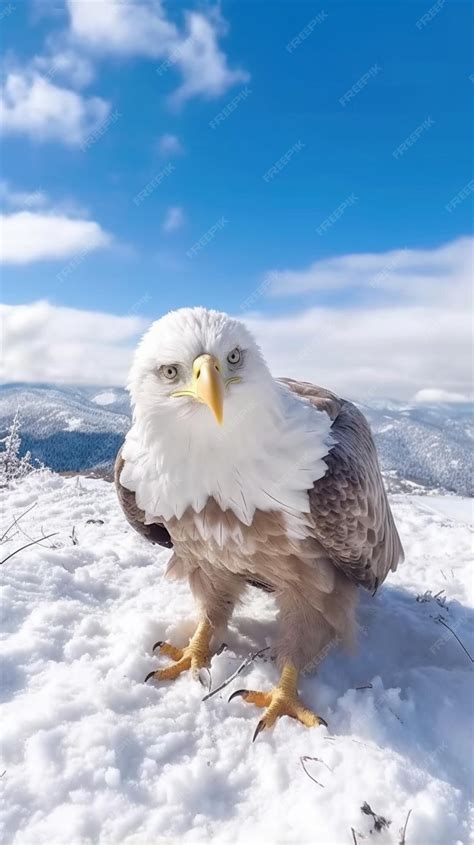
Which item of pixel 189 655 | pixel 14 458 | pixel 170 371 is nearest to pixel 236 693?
pixel 189 655

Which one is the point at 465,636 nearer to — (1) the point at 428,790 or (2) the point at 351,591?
(2) the point at 351,591

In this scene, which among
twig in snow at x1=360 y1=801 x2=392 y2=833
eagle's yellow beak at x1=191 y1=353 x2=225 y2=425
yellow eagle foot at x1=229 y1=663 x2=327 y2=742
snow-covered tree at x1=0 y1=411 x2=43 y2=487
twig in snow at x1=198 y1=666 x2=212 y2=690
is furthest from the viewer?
snow-covered tree at x1=0 y1=411 x2=43 y2=487

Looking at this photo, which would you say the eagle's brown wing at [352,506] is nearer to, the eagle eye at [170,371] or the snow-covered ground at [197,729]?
the snow-covered ground at [197,729]

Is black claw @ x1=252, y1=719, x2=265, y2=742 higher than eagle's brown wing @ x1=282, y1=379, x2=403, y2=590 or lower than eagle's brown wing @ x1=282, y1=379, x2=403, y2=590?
lower

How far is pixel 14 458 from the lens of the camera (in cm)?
962

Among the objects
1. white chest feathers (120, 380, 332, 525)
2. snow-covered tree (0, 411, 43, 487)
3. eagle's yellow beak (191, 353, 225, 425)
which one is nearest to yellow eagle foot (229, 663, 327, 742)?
white chest feathers (120, 380, 332, 525)

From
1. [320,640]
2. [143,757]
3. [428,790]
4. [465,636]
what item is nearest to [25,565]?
[143,757]

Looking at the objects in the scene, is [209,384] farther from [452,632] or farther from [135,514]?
[452,632]

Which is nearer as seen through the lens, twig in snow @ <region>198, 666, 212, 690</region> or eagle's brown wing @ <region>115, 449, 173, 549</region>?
twig in snow @ <region>198, 666, 212, 690</region>

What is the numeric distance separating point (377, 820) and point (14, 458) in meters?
8.76

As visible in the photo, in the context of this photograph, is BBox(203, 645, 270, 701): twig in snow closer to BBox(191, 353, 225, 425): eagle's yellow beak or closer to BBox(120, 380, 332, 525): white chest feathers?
BBox(120, 380, 332, 525): white chest feathers

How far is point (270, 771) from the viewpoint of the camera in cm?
282

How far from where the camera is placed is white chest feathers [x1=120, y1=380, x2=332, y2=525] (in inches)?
131

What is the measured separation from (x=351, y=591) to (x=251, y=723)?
134cm
